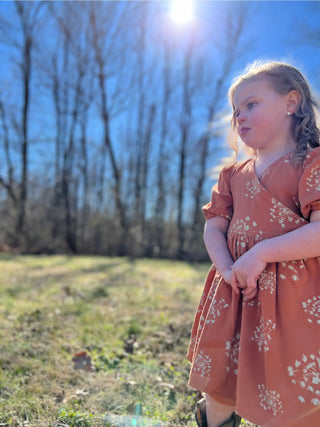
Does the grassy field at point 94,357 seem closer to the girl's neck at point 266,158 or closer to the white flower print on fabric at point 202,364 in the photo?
the white flower print on fabric at point 202,364

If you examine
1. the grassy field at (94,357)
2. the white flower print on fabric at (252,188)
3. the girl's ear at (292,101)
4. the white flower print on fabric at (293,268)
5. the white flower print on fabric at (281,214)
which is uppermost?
the girl's ear at (292,101)

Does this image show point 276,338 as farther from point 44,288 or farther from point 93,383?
point 44,288

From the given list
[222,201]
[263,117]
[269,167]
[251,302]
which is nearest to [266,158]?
[269,167]

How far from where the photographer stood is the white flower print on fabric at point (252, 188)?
1.37 m

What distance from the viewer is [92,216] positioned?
12875 mm

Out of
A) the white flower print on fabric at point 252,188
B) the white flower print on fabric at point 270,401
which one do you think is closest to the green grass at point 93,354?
the white flower print on fabric at point 270,401

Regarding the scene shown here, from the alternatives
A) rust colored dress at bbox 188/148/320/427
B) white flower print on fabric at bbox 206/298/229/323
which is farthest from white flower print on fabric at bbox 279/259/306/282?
white flower print on fabric at bbox 206/298/229/323

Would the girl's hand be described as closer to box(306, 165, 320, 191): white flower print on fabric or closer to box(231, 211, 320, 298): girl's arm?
box(231, 211, 320, 298): girl's arm

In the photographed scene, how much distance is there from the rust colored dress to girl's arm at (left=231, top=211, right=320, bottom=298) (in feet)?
0.19

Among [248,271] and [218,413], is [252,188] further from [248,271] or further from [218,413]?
[218,413]

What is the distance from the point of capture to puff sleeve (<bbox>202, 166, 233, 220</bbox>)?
5.09ft

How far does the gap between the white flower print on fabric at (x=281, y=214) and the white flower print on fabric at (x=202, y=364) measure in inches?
23.2

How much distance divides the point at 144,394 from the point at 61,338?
3.42 ft

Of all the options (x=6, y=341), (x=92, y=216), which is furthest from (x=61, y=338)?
(x=92, y=216)
